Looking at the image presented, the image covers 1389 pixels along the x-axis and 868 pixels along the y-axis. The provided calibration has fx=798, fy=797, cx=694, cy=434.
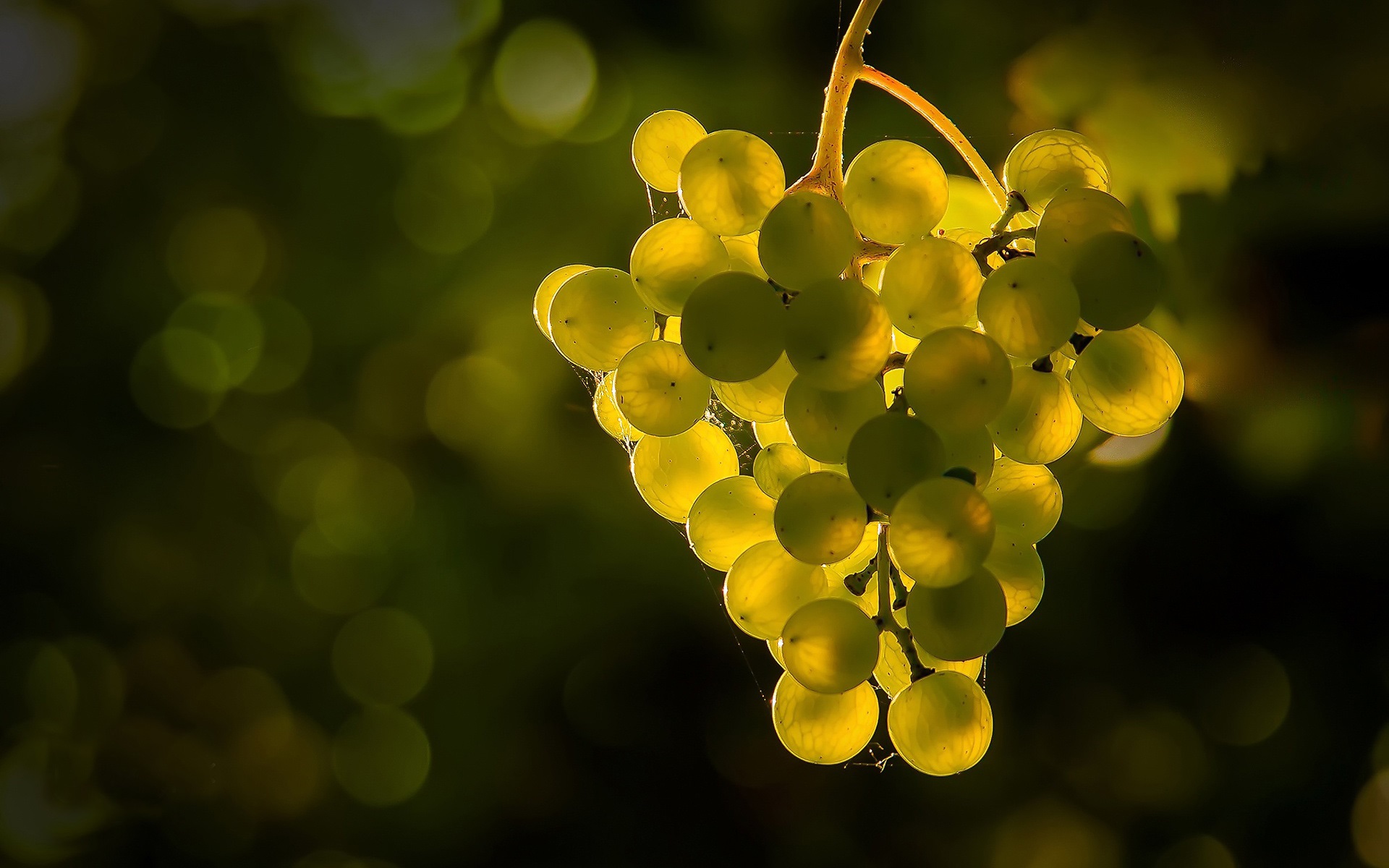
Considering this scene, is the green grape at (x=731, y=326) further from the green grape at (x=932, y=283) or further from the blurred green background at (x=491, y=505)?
the blurred green background at (x=491, y=505)

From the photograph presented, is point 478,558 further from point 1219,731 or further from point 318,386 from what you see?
point 1219,731

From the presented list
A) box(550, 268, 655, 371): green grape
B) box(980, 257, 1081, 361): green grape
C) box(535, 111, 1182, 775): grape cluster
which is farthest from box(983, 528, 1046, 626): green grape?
box(550, 268, 655, 371): green grape

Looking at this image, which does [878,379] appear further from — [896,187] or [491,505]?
[491,505]

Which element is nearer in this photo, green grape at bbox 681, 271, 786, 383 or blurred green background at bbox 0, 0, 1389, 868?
green grape at bbox 681, 271, 786, 383

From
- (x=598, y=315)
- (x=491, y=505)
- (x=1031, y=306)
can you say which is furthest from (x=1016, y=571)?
(x=491, y=505)

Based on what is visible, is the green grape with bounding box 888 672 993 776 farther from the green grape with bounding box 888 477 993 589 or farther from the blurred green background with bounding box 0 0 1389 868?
the blurred green background with bounding box 0 0 1389 868
